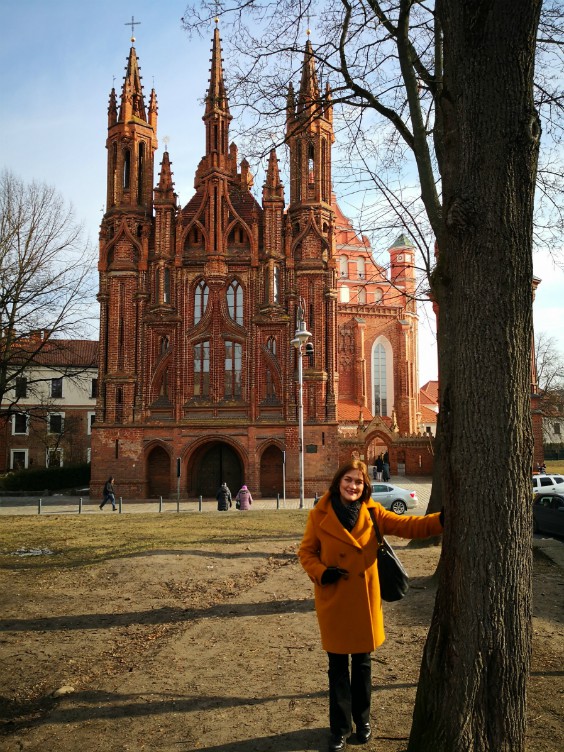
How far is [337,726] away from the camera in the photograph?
165 inches

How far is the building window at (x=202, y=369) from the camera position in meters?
31.4

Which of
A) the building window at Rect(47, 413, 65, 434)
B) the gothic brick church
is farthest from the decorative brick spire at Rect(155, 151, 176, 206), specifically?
the building window at Rect(47, 413, 65, 434)

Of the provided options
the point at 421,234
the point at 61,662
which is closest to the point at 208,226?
the point at 421,234

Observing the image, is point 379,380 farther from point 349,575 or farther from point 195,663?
point 349,575

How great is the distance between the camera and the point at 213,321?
31453 millimetres

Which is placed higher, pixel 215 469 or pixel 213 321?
pixel 213 321

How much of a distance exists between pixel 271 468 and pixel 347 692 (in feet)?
88.9

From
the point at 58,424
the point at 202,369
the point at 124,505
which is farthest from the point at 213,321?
the point at 58,424

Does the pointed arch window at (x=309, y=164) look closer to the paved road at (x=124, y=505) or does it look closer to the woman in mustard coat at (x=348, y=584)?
the paved road at (x=124, y=505)

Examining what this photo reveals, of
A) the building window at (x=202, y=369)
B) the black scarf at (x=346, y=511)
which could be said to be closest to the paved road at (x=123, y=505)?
the building window at (x=202, y=369)

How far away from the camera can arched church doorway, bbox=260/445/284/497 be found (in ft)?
102

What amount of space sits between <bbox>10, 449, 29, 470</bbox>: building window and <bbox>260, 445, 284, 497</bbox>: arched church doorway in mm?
25619

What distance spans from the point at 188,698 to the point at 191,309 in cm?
2772

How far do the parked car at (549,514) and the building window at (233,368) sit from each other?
16036 mm
